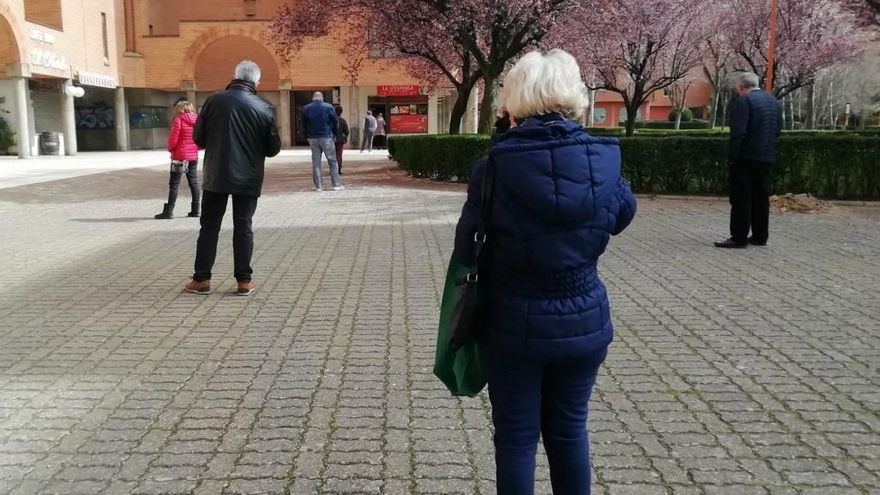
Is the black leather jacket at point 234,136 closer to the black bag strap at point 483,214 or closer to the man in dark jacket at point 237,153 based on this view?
the man in dark jacket at point 237,153

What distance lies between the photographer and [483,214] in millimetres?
2457

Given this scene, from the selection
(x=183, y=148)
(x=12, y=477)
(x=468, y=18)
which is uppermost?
(x=468, y=18)

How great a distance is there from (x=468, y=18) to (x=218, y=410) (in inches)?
560

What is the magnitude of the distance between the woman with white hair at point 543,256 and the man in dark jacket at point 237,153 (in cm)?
422

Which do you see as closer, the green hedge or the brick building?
the green hedge

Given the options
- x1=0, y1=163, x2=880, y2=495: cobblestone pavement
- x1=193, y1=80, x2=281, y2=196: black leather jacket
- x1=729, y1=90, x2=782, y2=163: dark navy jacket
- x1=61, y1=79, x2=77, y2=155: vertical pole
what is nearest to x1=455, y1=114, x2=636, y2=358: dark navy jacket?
x1=0, y1=163, x2=880, y2=495: cobblestone pavement

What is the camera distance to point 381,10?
18359 mm

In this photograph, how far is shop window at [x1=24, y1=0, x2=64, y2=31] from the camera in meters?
33.9

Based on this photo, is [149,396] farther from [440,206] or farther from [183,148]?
[440,206]

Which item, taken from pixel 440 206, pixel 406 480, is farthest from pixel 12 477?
pixel 440 206

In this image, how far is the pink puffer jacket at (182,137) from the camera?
11.0 metres

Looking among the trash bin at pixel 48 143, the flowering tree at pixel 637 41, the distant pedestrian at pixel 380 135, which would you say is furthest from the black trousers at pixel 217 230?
the trash bin at pixel 48 143

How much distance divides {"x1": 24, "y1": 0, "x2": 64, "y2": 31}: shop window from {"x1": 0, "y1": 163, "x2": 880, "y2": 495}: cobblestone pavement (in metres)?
29.0

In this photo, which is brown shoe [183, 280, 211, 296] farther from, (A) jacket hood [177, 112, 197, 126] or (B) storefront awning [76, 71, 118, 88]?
(B) storefront awning [76, 71, 118, 88]
